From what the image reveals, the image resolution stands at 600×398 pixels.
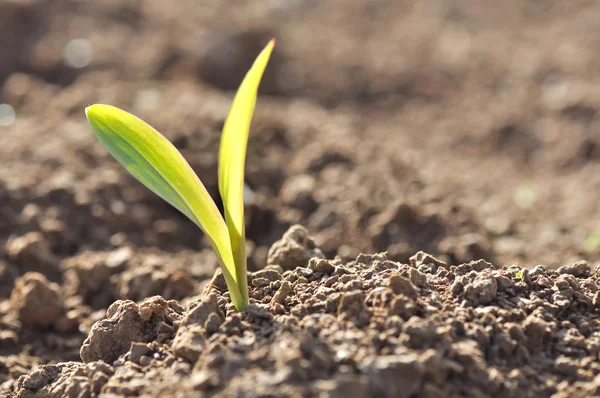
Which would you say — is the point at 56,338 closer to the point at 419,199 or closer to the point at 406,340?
the point at 406,340

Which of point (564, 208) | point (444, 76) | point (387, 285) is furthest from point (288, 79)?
point (387, 285)

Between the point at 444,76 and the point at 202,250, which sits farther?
the point at 444,76

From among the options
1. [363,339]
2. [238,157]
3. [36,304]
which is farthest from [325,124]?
[363,339]

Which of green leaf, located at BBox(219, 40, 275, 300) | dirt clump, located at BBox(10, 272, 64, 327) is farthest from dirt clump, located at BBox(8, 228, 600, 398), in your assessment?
dirt clump, located at BBox(10, 272, 64, 327)

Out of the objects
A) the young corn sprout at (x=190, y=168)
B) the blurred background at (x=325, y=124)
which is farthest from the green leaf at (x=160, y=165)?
the blurred background at (x=325, y=124)

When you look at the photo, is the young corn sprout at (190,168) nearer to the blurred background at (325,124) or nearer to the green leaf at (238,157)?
the green leaf at (238,157)

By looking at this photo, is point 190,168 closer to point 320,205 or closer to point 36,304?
point 36,304
